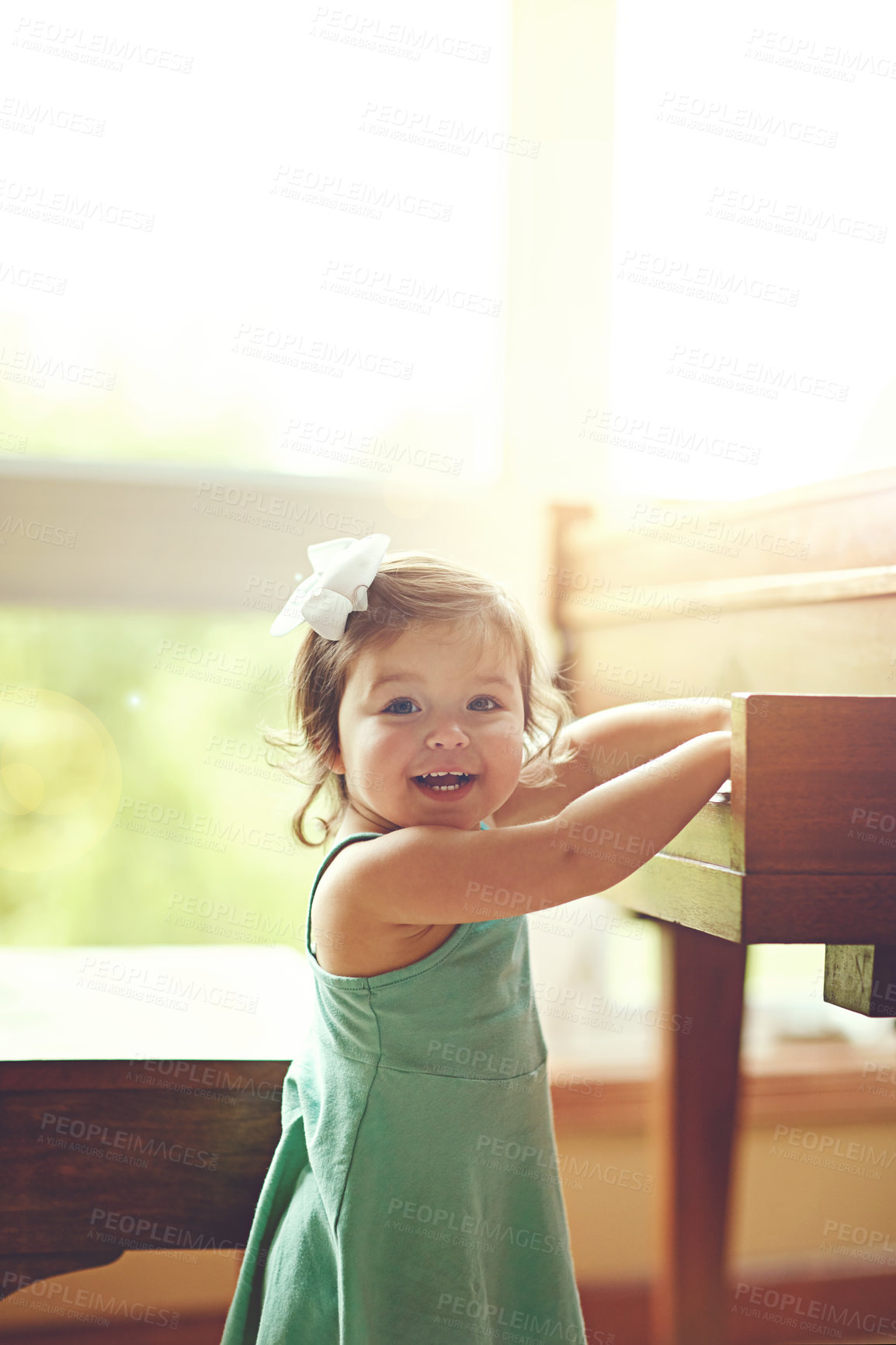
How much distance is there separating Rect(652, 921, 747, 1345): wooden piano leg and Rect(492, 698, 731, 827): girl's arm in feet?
0.79

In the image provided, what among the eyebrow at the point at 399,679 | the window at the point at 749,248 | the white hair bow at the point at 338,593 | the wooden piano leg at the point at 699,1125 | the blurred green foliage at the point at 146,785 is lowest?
the wooden piano leg at the point at 699,1125

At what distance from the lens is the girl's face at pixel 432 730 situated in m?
0.83

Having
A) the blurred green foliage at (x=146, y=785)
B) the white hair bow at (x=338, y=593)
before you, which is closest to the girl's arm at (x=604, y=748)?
the white hair bow at (x=338, y=593)

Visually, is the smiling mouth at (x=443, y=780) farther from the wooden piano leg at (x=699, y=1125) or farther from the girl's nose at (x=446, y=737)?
the wooden piano leg at (x=699, y=1125)

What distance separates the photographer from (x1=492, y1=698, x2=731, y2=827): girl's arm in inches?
39.0

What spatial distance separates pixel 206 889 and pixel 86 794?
224 millimetres

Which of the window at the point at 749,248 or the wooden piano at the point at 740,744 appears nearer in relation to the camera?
A: the wooden piano at the point at 740,744

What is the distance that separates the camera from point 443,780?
85cm

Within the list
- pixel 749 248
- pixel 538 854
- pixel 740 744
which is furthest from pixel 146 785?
pixel 749 248

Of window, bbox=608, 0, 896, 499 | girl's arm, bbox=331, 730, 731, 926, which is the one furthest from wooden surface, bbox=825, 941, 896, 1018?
window, bbox=608, 0, 896, 499

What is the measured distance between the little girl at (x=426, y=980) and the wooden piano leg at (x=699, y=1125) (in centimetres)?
32

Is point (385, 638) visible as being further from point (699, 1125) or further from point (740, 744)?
point (699, 1125)

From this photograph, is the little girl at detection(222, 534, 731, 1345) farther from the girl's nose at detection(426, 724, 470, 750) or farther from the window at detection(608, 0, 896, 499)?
the window at detection(608, 0, 896, 499)

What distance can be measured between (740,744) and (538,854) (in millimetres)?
159
